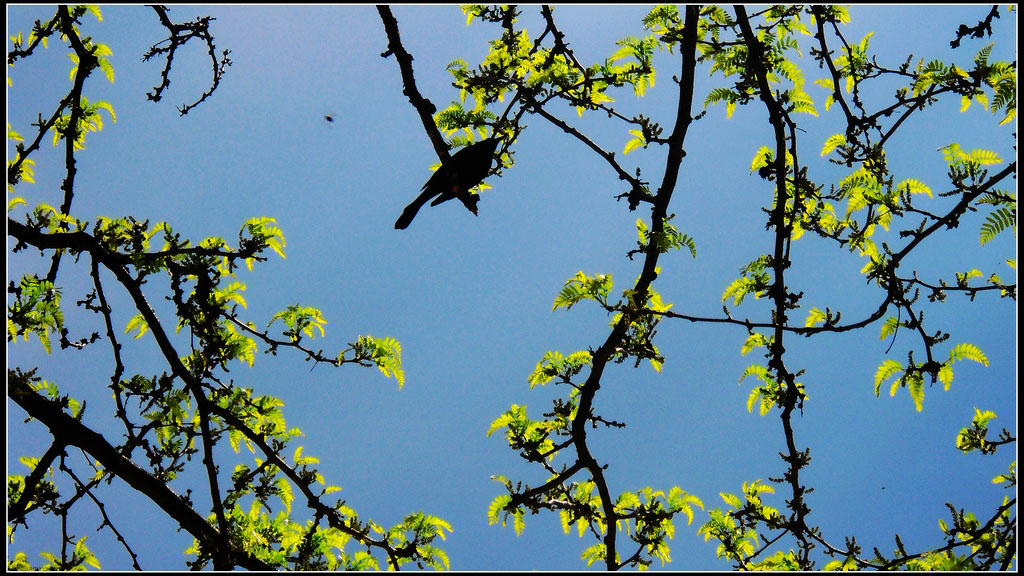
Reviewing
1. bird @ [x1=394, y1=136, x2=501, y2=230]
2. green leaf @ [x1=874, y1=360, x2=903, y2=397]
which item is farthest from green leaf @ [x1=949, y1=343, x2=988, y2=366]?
bird @ [x1=394, y1=136, x2=501, y2=230]

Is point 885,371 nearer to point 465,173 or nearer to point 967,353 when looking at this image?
point 967,353

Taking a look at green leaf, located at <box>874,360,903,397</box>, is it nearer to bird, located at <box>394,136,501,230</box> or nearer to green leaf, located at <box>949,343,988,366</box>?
green leaf, located at <box>949,343,988,366</box>

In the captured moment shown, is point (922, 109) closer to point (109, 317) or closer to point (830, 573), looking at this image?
point (830, 573)

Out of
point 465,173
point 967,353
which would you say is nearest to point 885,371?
point 967,353

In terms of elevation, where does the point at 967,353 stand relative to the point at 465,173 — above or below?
below

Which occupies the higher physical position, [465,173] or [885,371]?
[465,173]

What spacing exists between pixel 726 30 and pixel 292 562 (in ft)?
17.5

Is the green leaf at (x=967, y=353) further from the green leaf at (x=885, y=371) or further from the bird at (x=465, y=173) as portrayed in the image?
the bird at (x=465, y=173)

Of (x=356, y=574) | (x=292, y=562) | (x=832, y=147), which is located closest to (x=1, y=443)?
(x=292, y=562)

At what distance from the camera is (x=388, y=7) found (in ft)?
12.9

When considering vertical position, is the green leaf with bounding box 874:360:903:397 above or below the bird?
below

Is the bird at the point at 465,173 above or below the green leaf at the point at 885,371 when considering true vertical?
above

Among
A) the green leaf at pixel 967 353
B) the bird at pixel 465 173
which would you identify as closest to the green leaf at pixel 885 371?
the green leaf at pixel 967 353

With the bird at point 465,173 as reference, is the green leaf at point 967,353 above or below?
below
